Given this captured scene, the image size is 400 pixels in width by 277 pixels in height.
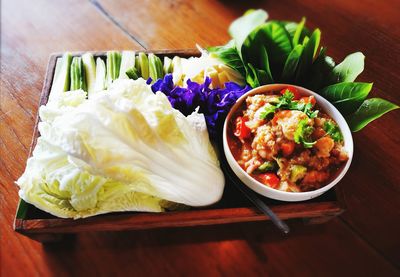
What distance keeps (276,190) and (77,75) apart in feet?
2.65

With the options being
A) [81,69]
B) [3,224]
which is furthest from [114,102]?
[3,224]

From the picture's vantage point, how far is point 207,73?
1237 mm

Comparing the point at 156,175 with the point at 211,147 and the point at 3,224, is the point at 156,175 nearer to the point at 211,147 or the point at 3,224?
the point at 211,147

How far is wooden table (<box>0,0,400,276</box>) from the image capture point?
1075 millimetres

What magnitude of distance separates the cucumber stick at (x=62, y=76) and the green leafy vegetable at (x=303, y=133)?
31.4 inches

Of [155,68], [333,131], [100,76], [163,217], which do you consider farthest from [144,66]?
[333,131]

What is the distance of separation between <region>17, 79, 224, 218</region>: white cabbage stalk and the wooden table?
0.17 m

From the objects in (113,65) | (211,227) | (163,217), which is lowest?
(211,227)

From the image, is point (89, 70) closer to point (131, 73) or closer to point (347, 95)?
point (131, 73)

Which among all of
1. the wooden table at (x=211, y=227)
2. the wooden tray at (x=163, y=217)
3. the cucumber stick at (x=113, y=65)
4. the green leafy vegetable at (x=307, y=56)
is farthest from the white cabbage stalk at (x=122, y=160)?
the green leafy vegetable at (x=307, y=56)

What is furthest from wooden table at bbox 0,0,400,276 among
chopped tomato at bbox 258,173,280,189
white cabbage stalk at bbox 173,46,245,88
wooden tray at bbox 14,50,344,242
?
white cabbage stalk at bbox 173,46,245,88

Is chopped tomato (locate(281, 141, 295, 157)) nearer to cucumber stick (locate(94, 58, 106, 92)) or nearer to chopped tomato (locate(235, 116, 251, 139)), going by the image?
chopped tomato (locate(235, 116, 251, 139))

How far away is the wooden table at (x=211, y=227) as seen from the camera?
→ 42.3 inches

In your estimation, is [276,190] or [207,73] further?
[207,73]
